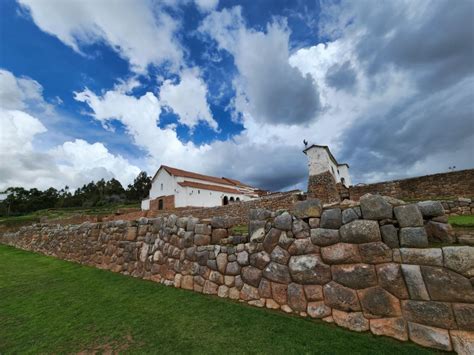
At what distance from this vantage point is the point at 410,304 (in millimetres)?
2549

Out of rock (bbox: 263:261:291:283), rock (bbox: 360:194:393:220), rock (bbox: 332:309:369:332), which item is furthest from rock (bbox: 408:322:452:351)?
rock (bbox: 263:261:291:283)

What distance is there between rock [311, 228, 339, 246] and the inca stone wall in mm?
15

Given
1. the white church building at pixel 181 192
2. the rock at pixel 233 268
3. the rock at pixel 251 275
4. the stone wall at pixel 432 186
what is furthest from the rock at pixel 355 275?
the white church building at pixel 181 192

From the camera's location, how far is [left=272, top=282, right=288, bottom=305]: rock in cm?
356

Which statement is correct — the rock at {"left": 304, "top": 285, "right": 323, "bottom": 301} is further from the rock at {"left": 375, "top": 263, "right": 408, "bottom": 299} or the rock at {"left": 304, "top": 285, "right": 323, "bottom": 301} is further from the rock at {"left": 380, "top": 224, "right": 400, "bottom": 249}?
the rock at {"left": 380, "top": 224, "right": 400, "bottom": 249}

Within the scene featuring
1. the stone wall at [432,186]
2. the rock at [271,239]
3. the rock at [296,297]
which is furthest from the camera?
the stone wall at [432,186]

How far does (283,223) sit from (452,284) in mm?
2106

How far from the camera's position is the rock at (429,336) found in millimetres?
2318

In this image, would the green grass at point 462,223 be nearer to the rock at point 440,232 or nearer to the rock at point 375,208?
the rock at point 440,232

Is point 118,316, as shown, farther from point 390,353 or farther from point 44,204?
point 44,204

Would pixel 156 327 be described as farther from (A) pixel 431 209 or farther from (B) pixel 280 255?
(A) pixel 431 209

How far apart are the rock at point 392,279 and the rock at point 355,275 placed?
0.09m

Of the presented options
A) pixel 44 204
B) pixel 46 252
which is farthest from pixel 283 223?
pixel 44 204

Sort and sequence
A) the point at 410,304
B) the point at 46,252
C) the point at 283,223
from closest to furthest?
1. the point at 410,304
2. the point at 283,223
3. the point at 46,252
